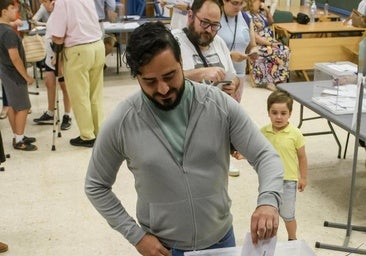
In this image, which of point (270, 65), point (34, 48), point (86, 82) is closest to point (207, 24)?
point (86, 82)

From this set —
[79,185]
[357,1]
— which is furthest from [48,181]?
[357,1]

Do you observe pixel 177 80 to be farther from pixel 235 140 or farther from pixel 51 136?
pixel 51 136

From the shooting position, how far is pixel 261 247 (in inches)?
58.6

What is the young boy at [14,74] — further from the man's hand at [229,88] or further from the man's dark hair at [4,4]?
the man's hand at [229,88]

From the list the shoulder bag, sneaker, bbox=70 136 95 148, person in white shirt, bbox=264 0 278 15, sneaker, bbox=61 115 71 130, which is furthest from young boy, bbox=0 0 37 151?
person in white shirt, bbox=264 0 278 15

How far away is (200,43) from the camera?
9.48ft

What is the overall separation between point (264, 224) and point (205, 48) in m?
1.68

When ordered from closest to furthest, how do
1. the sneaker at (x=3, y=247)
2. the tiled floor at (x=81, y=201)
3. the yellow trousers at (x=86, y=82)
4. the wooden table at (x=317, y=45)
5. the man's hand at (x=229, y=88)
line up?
the man's hand at (x=229, y=88) → the sneaker at (x=3, y=247) → the tiled floor at (x=81, y=201) → the yellow trousers at (x=86, y=82) → the wooden table at (x=317, y=45)

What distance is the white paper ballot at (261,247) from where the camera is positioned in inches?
58.4

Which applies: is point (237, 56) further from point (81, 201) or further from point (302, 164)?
point (81, 201)

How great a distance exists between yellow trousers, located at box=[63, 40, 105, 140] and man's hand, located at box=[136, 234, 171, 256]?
10.7ft

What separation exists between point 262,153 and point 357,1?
768cm

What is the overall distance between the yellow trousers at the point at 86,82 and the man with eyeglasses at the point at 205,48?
1.98m

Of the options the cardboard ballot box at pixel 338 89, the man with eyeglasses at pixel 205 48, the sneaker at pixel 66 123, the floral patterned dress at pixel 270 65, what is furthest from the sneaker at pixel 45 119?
the man with eyeglasses at pixel 205 48
